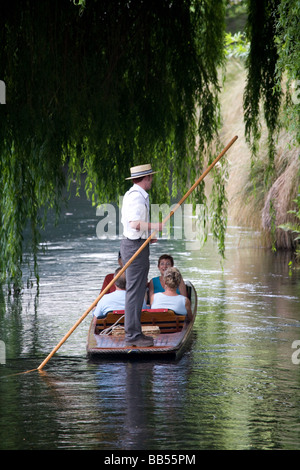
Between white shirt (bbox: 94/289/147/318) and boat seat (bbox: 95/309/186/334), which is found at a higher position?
white shirt (bbox: 94/289/147/318)

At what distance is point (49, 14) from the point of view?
26.8ft

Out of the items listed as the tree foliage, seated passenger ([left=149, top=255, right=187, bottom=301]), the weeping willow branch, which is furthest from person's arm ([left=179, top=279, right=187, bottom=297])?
the weeping willow branch

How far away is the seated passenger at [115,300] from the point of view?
378 inches

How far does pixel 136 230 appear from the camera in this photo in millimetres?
8172

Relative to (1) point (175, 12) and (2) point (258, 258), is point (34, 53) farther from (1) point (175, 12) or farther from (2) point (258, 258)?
(2) point (258, 258)

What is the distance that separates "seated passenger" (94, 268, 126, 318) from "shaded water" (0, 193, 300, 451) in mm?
457

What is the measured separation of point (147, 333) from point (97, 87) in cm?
245

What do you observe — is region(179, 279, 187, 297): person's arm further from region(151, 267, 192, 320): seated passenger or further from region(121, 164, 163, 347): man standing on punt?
region(121, 164, 163, 347): man standing on punt

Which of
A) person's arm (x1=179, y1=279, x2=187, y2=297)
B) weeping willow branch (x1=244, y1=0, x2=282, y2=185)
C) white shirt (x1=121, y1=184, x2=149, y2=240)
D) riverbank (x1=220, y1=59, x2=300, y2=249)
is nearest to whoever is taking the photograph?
white shirt (x1=121, y1=184, x2=149, y2=240)

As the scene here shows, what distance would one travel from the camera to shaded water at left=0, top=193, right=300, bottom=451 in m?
6.30

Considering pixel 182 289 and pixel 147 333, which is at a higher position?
pixel 182 289

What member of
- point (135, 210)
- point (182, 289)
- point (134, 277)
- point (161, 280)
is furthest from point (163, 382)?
point (161, 280)

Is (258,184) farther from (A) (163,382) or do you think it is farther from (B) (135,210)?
(A) (163,382)

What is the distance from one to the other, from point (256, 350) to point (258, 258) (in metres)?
9.15
